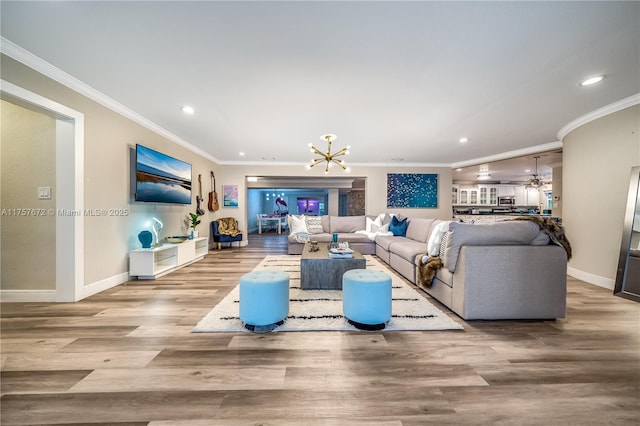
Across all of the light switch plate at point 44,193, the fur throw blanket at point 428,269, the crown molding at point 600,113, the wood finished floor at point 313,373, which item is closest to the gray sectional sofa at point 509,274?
the wood finished floor at point 313,373

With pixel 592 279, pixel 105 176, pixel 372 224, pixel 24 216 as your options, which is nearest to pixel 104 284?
pixel 24 216

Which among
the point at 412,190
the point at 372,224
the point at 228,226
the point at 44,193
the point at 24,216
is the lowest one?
the point at 228,226

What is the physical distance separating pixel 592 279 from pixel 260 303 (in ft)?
15.0

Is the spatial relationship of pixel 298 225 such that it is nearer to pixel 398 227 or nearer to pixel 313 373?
pixel 398 227

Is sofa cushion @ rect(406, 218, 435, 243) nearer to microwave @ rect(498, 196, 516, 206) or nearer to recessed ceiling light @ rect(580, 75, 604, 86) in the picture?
recessed ceiling light @ rect(580, 75, 604, 86)

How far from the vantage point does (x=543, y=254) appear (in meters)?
2.14

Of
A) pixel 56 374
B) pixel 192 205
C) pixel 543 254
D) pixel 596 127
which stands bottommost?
pixel 56 374

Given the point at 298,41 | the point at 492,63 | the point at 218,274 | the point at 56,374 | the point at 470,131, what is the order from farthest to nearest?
the point at 470,131
the point at 218,274
the point at 492,63
the point at 298,41
the point at 56,374

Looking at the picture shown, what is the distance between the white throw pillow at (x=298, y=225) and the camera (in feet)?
18.2

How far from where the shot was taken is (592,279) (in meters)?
3.37

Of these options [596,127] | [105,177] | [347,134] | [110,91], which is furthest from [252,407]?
[596,127]

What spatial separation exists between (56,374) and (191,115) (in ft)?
9.97

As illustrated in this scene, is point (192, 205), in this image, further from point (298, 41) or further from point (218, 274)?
point (298, 41)

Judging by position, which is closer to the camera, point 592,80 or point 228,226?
point 592,80
